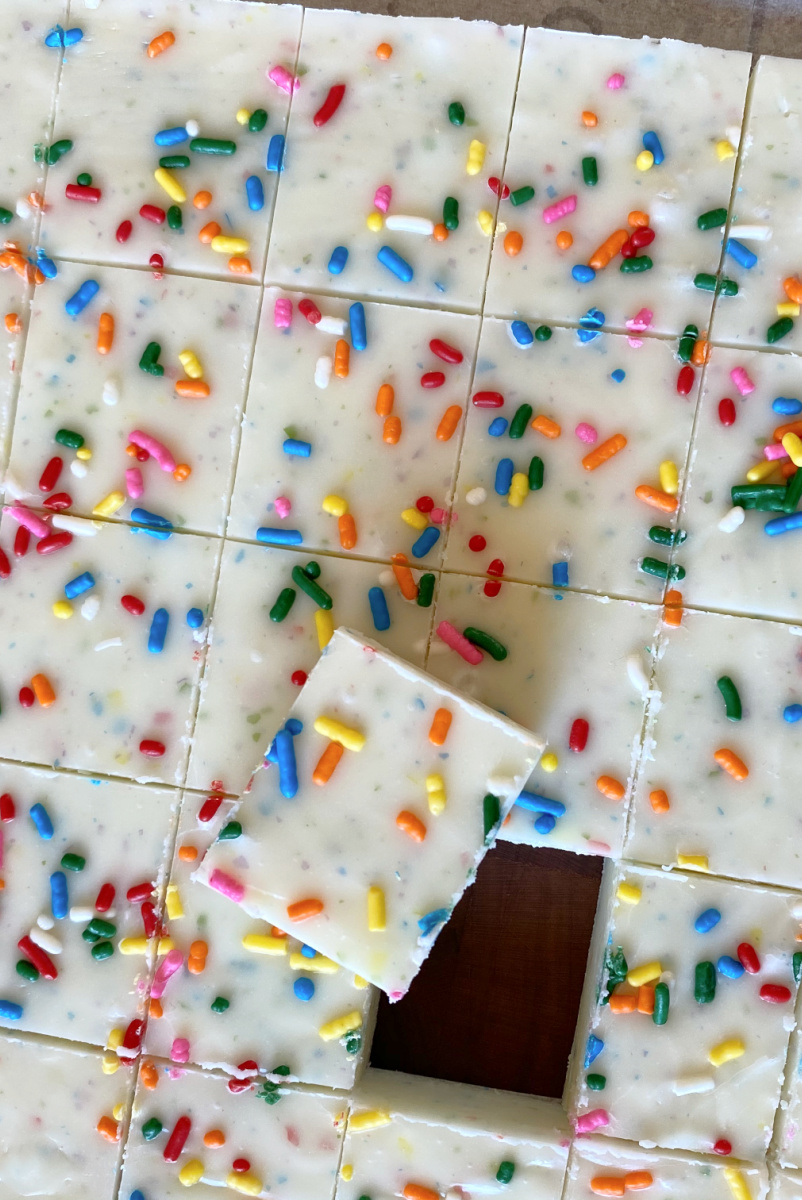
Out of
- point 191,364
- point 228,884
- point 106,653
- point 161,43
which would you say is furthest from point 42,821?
point 161,43

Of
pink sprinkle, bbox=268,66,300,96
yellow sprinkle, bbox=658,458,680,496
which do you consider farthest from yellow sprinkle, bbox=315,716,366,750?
pink sprinkle, bbox=268,66,300,96

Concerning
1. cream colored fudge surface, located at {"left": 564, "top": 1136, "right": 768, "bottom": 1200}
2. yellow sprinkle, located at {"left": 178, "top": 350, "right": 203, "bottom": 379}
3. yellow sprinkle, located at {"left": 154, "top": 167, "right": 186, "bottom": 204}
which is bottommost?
cream colored fudge surface, located at {"left": 564, "top": 1136, "right": 768, "bottom": 1200}

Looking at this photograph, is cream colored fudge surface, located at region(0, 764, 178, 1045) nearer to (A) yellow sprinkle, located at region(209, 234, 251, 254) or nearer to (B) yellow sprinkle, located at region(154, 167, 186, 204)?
(A) yellow sprinkle, located at region(209, 234, 251, 254)

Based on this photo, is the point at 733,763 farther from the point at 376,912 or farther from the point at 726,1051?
the point at 376,912

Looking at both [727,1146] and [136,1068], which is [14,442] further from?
[727,1146]

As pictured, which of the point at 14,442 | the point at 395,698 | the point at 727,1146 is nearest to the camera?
the point at 395,698

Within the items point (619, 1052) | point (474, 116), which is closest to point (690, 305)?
point (474, 116)

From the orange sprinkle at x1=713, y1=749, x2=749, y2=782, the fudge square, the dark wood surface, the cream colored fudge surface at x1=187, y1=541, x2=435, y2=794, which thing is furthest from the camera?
the dark wood surface
